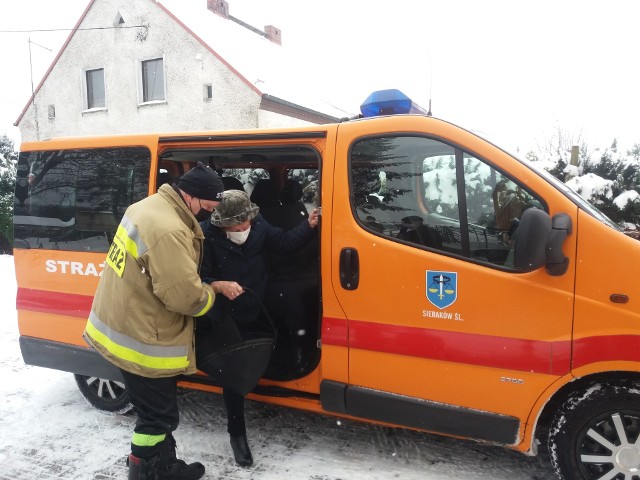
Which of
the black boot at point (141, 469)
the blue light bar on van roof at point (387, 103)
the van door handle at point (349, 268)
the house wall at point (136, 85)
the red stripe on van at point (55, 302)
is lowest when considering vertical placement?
the black boot at point (141, 469)

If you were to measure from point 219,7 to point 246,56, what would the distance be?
4546mm

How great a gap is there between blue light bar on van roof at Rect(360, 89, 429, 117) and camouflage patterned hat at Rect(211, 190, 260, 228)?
40.9 inches

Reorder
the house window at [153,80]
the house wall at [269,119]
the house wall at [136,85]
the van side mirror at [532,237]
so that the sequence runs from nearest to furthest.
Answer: the van side mirror at [532,237], the house wall at [269,119], the house wall at [136,85], the house window at [153,80]

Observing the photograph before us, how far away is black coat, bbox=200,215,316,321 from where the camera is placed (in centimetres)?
313

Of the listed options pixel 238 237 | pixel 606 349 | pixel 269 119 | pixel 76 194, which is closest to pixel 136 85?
pixel 269 119

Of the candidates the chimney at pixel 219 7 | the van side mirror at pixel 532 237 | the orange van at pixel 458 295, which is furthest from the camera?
the chimney at pixel 219 7

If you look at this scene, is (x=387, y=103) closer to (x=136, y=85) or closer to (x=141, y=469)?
(x=141, y=469)

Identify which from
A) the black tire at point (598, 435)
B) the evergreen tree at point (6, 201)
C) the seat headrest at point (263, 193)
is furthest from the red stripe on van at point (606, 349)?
the evergreen tree at point (6, 201)

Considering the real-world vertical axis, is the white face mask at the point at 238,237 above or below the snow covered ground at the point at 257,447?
above

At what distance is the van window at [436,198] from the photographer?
2.60 m

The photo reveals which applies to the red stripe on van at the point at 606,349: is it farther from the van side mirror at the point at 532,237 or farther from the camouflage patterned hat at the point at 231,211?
the camouflage patterned hat at the point at 231,211

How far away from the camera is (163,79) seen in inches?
596

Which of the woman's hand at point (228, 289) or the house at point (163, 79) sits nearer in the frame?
the woman's hand at point (228, 289)

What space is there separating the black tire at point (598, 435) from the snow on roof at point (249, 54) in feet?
38.7
